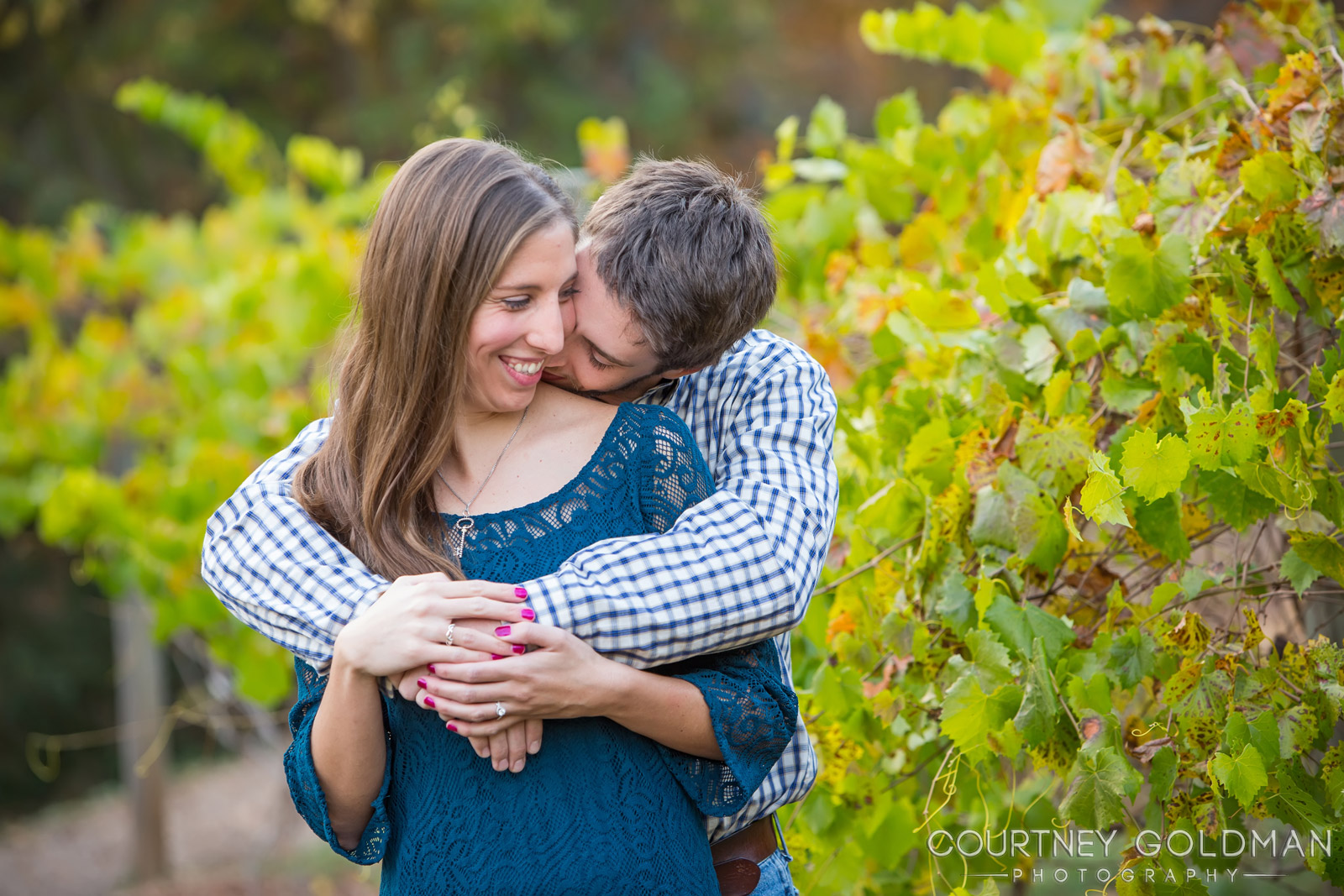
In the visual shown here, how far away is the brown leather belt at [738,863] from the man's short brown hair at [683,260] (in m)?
0.65

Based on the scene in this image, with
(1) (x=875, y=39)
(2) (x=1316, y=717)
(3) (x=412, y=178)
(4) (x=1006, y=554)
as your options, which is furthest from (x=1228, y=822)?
(1) (x=875, y=39)

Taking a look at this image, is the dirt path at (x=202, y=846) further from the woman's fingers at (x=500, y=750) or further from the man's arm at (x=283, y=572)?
the woman's fingers at (x=500, y=750)

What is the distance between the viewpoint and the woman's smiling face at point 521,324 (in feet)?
4.72

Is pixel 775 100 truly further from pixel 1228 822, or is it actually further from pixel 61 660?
pixel 1228 822

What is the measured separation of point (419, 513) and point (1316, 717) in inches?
44.3

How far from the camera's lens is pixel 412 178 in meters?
1.45

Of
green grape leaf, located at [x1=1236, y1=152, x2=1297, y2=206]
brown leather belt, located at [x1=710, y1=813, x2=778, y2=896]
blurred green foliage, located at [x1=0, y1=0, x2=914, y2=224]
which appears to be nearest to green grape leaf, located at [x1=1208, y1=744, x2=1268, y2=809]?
brown leather belt, located at [x1=710, y1=813, x2=778, y2=896]

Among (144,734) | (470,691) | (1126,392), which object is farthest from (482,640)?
(144,734)

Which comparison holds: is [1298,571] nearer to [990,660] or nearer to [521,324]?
[990,660]

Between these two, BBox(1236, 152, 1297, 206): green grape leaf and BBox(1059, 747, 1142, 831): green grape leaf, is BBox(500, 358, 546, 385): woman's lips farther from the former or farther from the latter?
BBox(1236, 152, 1297, 206): green grape leaf

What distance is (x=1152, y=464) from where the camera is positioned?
1.20m

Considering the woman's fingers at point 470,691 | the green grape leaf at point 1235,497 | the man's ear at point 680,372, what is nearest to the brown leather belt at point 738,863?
the woman's fingers at point 470,691

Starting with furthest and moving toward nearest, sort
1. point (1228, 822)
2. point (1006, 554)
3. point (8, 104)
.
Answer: point (8, 104) < point (1006, 554) < point (1228, 822)

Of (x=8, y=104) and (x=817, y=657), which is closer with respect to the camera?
(x=817, y=657)
